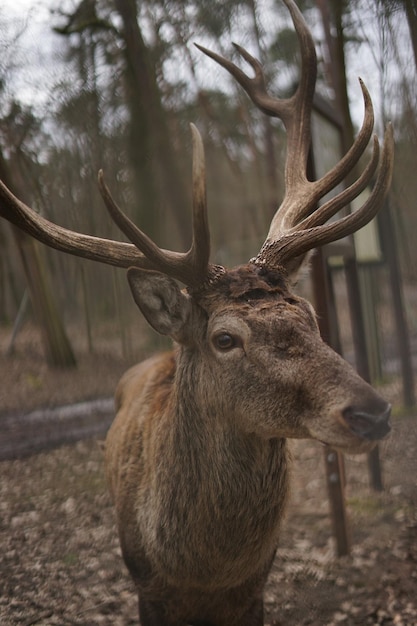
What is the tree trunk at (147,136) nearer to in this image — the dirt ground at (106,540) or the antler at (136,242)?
the dirt ground at (106,540)

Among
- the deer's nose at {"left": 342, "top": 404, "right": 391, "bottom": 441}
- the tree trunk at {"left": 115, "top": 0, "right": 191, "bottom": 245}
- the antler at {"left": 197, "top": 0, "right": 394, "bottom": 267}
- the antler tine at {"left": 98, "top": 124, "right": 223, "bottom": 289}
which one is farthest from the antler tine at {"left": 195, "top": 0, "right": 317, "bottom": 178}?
the tree trunk at {"left": 115, "top": 0, "right": 191, "bottom": 245}

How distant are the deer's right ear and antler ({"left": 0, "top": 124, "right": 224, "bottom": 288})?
0.07 metres

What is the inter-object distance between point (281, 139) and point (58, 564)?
26.0ft

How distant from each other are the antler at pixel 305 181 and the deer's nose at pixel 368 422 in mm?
885

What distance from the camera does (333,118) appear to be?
14.4 feet

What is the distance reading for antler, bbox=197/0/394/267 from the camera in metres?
2.57

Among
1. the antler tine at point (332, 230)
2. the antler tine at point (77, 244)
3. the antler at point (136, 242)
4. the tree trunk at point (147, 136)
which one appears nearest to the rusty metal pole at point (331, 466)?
the antler tine at point (332, 230)

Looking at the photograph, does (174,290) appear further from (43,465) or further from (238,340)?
(43,465)

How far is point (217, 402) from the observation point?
242 centimetres

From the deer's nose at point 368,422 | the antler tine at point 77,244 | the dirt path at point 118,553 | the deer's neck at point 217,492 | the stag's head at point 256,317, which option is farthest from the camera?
the dirt path at point 118,553

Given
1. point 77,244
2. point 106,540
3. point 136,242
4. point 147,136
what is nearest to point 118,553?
point 106,540

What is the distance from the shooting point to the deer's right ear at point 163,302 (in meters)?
2.45

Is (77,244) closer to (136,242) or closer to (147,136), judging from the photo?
(136,242)

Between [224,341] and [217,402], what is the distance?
0.27 m
